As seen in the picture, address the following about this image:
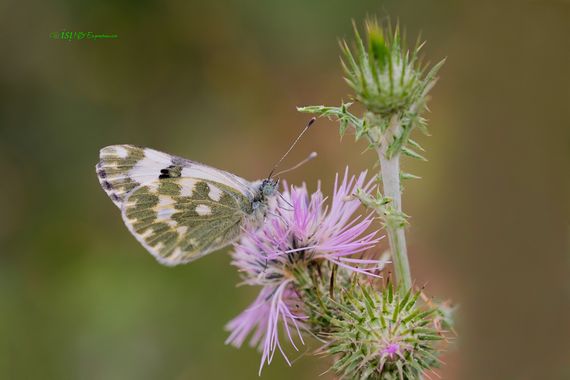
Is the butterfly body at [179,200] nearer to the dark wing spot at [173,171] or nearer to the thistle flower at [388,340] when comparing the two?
the dark wing spot at [173,171]

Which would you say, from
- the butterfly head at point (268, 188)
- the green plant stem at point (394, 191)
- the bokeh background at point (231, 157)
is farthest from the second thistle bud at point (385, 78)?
the bokeh background at point (231, 157)

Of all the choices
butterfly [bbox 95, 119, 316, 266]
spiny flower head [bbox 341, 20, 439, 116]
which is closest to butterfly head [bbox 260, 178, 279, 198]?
butterfly [bbox 95, 119, 316, 266]

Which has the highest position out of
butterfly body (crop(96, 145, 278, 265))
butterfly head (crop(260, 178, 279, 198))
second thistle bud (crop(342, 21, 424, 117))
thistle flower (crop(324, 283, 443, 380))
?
second thistle bud (crop(342, 21, 424, 117))

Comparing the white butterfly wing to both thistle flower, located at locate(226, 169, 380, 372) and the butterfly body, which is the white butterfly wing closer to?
the butterfly body

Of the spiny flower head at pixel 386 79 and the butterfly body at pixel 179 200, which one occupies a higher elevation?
the spiny flower head at pixel 386 79

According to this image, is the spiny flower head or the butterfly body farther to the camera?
the butterfly body

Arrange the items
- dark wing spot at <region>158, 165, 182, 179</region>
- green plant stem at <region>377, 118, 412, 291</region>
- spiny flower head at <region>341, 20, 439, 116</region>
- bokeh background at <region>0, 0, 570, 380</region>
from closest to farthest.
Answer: spiny flower head at <region>341, 20, 439, 116</region>, green plant stem at <region>377, 118, 412, 291</region>, dark wing spot at <region>158, 165, 182, 179</region>, bokeh background at <region>0, 0, 570, 380</region>

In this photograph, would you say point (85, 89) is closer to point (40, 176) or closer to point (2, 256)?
point (40, 176)
